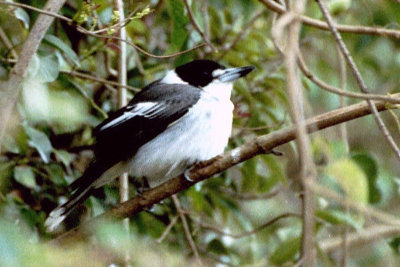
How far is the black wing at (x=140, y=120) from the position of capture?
324 cm

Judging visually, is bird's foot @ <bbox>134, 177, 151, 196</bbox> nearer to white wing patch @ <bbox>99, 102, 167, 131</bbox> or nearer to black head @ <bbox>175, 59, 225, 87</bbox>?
white wing patch @ <bbox>99, 102, 167, 131</bbox>

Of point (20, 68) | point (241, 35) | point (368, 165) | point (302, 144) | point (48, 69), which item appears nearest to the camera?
point (302, 144)

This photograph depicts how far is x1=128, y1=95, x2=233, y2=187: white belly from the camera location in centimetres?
335

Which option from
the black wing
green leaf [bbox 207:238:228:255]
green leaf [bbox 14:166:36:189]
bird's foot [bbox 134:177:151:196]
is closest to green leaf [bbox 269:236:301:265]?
green leaf [bbox 207:238:228:255]

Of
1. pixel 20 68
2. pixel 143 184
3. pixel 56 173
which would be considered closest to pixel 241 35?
pixel 143 184

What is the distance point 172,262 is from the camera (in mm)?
1736

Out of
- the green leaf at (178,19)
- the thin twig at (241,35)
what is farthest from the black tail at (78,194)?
the thin twig at (241,35)

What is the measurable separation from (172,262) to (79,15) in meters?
0.96

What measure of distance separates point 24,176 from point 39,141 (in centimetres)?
23

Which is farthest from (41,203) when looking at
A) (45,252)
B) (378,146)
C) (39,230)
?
(378,146)

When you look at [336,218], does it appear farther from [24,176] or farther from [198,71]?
[24,176]

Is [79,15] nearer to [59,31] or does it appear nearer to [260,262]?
[59,31]

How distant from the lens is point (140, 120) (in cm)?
335

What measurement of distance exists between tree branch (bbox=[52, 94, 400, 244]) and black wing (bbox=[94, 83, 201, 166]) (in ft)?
1.38
